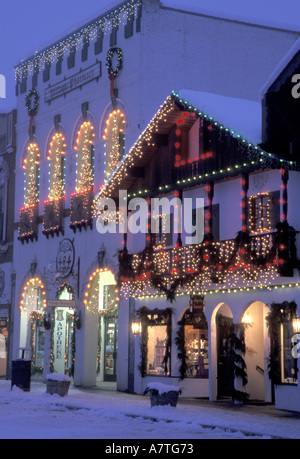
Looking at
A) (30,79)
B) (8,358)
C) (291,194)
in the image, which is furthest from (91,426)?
(30,79)

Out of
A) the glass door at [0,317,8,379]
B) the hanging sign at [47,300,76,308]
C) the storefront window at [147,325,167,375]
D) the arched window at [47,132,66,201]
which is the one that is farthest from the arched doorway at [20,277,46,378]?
the storefront window at [147,325,167,375]

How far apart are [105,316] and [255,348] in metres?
10.5

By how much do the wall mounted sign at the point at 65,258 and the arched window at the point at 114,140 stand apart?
3.54 m

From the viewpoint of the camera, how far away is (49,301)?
28.3 m

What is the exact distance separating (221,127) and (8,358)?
16982 millimetres

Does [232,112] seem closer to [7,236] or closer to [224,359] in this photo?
[224,359]

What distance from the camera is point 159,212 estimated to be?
28.3 meters

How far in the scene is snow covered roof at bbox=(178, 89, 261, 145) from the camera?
2322 centimetres

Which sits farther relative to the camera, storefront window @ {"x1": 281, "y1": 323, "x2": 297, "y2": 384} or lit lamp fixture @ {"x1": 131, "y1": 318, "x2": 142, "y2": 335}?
lit lamp fixture @ {"x1": 131, "y1": 318, "x2": 142, "y2": 335}

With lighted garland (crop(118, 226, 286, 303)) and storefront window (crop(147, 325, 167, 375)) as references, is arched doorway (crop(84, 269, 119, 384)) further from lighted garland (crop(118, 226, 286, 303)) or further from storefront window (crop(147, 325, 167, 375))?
storefront window (crop(147, 325, 167, 375))

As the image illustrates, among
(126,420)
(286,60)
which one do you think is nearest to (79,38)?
(286,60)

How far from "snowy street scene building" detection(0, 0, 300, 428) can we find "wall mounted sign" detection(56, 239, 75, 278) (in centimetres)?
7
